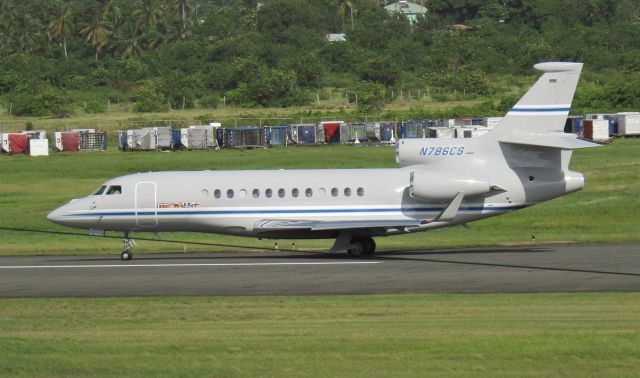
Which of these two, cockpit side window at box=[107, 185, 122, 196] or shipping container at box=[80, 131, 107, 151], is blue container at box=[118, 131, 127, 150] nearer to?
shipping container at box=[80, 131, 107, 151]

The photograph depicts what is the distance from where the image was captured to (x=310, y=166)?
6106 cm

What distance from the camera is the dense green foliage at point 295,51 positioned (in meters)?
104

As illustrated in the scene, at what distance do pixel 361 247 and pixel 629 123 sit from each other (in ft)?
154

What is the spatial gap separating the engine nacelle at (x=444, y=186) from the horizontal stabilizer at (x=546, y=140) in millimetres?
1434

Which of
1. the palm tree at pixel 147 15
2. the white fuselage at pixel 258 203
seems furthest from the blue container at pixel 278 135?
the palm tree at pixel 147 15

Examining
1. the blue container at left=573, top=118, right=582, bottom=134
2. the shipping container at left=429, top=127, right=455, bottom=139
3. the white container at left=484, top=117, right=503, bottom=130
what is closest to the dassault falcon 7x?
the shipping container at left=429, top=127, right=455, bottom=139

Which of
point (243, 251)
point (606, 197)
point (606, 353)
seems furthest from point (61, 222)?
point (606, 197)

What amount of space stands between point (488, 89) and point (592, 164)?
47.7 metres

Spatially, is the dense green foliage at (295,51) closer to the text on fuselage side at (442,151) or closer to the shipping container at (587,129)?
the shipping container at (587,129)

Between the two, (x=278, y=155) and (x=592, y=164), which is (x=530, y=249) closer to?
(x=592, y=164)

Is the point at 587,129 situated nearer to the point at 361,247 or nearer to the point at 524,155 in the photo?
the point at 524,155

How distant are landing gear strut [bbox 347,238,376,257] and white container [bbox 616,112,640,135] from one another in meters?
46.5

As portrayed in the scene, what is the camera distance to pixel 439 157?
33062 millimetres

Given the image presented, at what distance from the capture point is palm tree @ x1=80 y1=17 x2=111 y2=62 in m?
134
